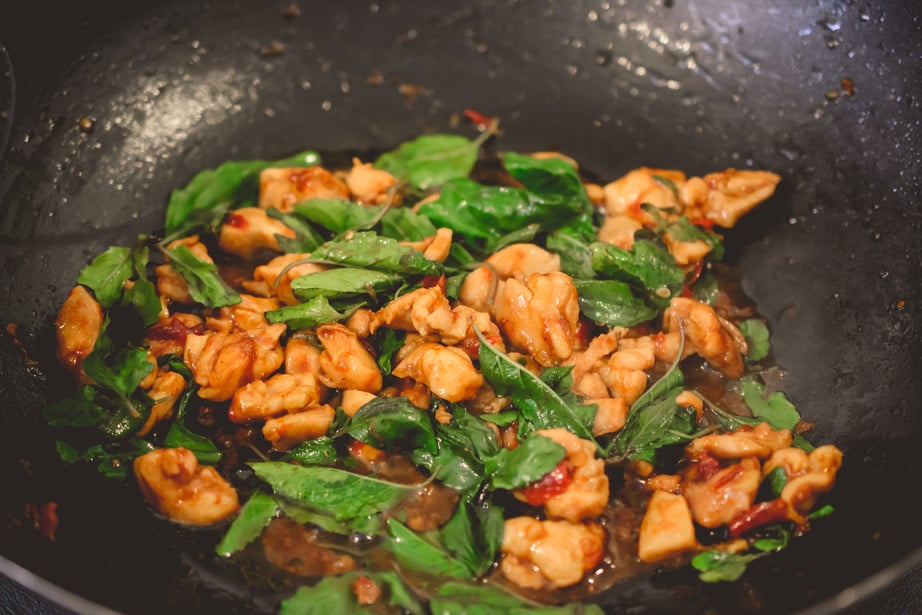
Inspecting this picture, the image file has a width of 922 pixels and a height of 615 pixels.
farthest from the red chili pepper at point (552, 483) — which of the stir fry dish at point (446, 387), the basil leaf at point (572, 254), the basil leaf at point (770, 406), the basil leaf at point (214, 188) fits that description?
the basil leaf at point (214, 188)

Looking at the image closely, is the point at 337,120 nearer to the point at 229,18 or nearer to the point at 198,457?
the point at 229,18

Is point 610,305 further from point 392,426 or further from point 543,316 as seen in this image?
point 392,426

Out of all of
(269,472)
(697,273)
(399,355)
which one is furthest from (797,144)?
(269,472)

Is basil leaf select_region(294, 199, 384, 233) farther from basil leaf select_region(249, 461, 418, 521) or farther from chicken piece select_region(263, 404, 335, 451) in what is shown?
basil leaf select_region(249, 461, 418, 521)

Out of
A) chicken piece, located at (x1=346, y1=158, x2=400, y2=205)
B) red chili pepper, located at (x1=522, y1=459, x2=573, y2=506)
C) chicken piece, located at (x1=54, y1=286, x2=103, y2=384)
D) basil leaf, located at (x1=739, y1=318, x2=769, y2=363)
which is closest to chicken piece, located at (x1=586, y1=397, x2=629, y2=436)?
red chili pepper, located at (x1=522, y1=459, x2=573, y2=506)

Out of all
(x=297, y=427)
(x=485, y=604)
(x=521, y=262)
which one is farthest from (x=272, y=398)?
(x=521, y=262)

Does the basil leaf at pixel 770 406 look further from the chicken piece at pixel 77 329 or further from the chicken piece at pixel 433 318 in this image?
the chicken piece at pixel 77 329
